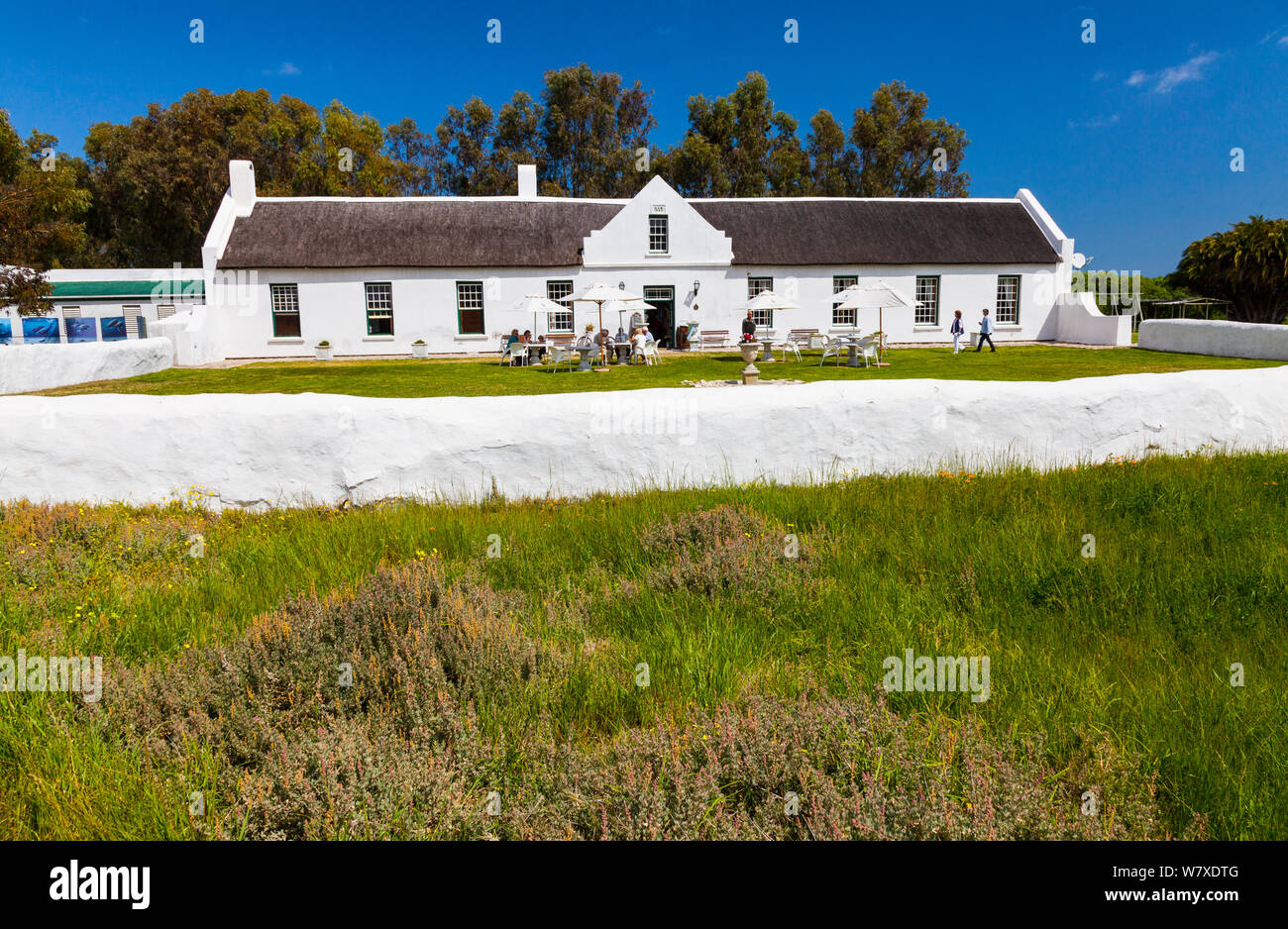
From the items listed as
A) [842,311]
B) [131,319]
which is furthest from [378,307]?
[842,311]

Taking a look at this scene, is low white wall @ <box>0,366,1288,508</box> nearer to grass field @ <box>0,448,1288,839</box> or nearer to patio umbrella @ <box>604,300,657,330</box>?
grass field @ <box>0,448,1288,839</box>

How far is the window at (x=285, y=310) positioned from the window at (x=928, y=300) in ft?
81.2

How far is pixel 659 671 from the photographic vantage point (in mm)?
3754

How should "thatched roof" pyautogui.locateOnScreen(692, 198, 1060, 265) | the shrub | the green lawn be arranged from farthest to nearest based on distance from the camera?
1. "thatched roof" pyautogui.locateOnScreen(692, 198, 1060, 265)
2. the green lawn
3. the shrub

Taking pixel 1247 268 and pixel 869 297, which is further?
pixel 1247 268

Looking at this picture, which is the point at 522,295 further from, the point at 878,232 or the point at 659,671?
the point at 659,671

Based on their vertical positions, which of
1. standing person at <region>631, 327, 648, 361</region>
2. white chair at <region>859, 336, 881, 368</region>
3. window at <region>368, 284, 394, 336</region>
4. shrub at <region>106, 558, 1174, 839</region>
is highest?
window at <region>368, 284, 394, 336</region>

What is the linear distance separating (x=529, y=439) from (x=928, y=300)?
29.6 meters

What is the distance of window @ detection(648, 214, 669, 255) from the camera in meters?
30.8

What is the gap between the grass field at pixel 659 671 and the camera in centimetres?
271

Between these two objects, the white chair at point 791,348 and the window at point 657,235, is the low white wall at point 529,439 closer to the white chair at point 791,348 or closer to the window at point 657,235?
the white chair at point 791,348

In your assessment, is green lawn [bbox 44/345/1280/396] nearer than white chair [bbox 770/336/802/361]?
Yes

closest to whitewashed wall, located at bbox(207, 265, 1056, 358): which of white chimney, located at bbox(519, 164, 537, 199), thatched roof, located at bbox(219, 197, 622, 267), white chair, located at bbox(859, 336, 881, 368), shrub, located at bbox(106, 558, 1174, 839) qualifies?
thatched roof, located at bbox(219, 197, 622, 267)

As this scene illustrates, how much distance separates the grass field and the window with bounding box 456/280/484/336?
25253 mm
